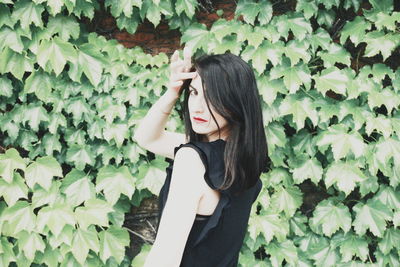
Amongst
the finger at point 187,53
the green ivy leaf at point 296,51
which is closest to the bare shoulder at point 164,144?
the finger at point 187,53

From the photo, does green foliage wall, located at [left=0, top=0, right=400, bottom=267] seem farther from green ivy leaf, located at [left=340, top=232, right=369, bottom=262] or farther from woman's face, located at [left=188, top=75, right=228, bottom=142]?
woman's face, located at [left=188, top=75, right=228, bottom=142]

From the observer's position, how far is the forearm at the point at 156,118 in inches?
57.9

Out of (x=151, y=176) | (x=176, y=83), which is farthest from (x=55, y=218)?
(x=176, y=83)

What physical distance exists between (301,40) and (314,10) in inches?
7.8

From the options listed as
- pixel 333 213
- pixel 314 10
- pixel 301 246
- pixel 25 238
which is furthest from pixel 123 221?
pixel 314 10

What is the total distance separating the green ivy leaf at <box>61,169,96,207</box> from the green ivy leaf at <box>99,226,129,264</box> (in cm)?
24

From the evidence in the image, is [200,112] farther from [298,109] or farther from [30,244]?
[30,244]

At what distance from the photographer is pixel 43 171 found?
235 cm

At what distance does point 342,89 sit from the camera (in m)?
2.33

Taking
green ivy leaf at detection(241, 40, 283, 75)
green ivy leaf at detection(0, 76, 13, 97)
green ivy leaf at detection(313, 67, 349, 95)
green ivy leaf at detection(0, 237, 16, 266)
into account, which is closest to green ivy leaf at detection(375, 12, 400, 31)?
green ivy leaf at detection(313, 67, 349, 95)

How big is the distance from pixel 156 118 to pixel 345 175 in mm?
1350

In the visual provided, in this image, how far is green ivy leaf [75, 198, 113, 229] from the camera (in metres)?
2.31

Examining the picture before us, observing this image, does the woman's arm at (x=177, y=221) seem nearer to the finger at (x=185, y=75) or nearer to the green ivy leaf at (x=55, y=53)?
the finger at (x=185, y=75)

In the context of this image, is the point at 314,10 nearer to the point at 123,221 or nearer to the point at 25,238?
the point at 123,221
